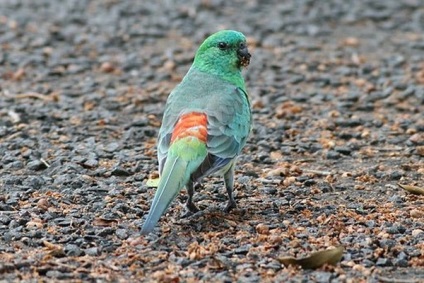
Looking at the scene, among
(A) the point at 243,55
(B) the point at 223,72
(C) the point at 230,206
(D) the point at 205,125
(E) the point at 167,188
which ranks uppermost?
(A) the point at 243,55

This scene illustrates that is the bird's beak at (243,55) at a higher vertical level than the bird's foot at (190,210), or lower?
higher

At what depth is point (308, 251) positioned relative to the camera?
5.95 m

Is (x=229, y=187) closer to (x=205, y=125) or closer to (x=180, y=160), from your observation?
(x=205, y=125)

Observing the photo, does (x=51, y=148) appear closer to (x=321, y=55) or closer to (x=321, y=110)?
(x=321, y=110)

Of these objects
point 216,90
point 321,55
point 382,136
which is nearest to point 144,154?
point 216,90

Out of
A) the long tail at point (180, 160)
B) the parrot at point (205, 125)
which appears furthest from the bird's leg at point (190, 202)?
the long tail at point (180, 160)

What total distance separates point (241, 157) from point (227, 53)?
4.22 ft

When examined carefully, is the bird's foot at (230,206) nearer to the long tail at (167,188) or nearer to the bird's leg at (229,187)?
the bird's leg at (229,187)

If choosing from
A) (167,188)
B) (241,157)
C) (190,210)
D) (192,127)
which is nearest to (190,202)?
(190,210)

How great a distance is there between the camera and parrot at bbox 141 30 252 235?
20.1 ft

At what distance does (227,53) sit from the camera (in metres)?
7.23

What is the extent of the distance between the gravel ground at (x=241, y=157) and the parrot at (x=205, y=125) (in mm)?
342

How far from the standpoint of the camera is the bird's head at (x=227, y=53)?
722cm

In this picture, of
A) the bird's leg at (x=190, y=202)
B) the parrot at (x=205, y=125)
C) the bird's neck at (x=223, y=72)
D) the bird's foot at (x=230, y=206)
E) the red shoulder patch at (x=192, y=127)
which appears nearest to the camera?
the parrot at (x=205, y=125)
